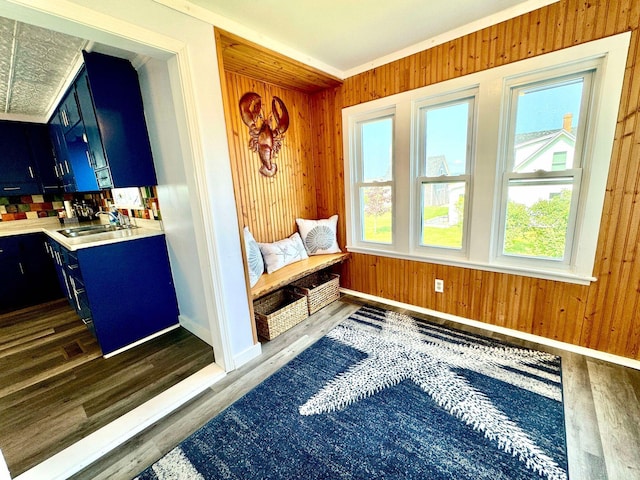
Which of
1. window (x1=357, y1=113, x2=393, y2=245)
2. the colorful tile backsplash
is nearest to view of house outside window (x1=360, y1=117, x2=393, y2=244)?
window (x1=357, y1=113, x2=393, y2=245)

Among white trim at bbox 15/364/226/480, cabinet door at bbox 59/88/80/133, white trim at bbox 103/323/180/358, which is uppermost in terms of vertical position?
cabinet door at bbox 59/88/80/133

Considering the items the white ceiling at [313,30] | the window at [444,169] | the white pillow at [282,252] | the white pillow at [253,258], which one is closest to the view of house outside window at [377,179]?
the window at [444,169]

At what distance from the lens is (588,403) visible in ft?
5.00

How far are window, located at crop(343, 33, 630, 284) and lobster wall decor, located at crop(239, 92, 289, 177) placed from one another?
703 mm

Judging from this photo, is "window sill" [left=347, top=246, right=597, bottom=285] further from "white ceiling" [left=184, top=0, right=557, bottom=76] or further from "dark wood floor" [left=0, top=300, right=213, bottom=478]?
"dark wood floor" [left=0, top=300, right=213, bottom=478]

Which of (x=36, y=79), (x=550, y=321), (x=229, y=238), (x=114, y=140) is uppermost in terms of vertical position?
(x=36, y=79)

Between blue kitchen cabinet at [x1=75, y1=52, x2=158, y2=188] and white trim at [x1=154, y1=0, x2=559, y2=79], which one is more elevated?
white trim at [x1=154, y1=0, x2=559, y2=79]

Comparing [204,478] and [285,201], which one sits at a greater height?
[285,201]

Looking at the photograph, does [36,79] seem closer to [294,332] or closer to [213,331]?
[213,331]

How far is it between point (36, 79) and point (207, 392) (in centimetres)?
313

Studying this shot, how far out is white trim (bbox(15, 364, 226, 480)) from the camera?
131cm

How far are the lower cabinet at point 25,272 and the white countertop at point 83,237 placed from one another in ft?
0.43

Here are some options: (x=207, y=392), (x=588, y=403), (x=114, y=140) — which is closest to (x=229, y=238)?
(x=207, y=392)

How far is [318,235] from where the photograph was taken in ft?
9.96
